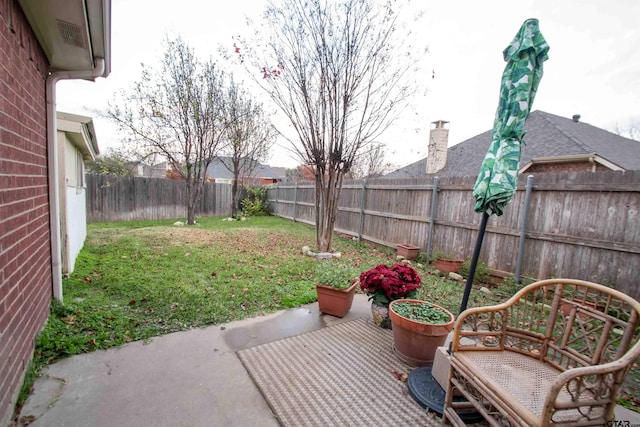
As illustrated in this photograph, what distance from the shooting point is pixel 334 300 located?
127 inches

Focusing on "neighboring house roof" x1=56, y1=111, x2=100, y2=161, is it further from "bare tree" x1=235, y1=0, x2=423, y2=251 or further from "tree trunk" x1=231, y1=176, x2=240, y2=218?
"tree trunk" x1=231, y1=176, x2=240, y2=218

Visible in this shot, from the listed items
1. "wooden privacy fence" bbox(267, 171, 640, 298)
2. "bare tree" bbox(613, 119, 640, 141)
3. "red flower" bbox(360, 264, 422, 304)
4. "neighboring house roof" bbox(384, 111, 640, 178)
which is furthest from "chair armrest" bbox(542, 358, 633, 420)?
"bare tree" bbox(613, 119, 640, 141)

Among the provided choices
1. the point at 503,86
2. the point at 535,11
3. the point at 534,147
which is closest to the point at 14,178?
the point at 503,86

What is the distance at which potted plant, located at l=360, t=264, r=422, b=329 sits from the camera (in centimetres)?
285

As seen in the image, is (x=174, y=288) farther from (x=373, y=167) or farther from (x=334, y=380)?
(x=373, y=167)

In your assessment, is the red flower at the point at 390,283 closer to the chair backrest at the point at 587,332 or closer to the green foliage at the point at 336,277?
the green foliage at the point at 336,277

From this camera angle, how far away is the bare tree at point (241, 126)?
10.9 meters

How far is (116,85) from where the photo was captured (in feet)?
29.4

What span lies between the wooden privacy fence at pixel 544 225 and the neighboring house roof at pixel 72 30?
5473mm

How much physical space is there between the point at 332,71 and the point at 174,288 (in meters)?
4.59

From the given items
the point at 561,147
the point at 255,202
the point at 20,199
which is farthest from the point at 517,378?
the point at 255,202

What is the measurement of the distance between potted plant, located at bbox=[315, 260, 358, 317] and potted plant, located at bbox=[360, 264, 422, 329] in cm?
30

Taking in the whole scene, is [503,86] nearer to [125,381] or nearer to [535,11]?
[535,11]

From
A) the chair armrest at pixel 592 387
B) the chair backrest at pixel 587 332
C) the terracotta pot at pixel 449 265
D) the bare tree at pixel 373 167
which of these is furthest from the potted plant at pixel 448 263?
the bare tree at pixel 373 167
